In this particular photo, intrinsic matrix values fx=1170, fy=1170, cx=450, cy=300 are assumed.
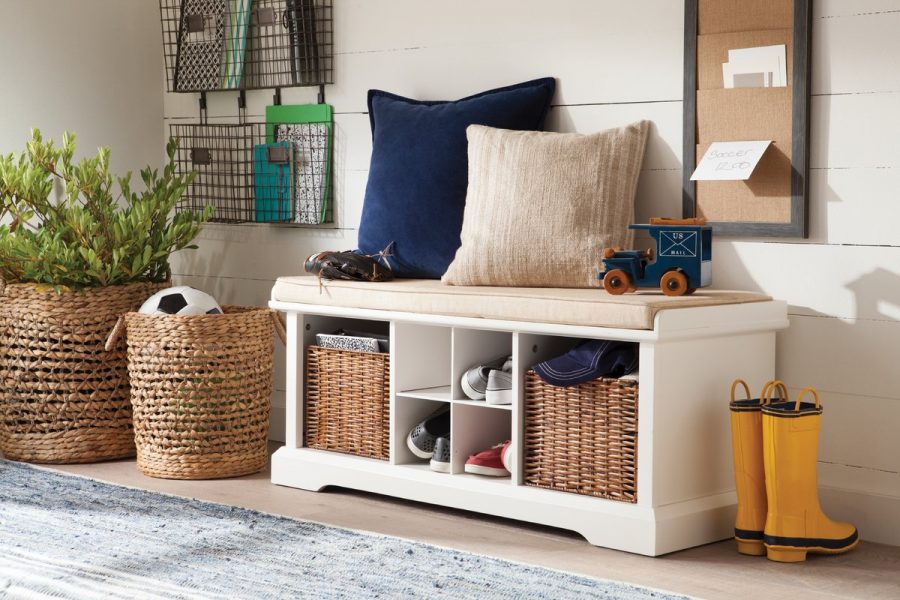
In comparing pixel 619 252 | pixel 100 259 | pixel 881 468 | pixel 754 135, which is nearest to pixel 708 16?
pixel 754 135

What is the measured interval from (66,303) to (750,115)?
75.6 inches

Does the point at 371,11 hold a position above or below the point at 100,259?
above

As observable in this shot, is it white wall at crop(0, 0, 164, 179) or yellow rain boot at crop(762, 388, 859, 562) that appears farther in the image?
white wall at crop(0, 0, 164, 179)

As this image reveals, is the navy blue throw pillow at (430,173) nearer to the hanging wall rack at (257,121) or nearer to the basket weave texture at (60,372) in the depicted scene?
the hanging wall rack at (257,121)

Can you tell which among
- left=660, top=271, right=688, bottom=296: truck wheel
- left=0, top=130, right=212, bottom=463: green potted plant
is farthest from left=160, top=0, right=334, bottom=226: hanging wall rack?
left=660, top=271, right=688, bottom=296: truck wheel

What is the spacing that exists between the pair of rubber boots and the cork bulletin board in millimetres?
466

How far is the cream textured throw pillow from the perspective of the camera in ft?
9.14

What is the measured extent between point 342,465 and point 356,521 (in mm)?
289

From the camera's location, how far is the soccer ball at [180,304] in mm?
3236

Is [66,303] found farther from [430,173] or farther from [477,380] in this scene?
[477,380]

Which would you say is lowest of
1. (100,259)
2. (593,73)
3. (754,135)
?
(100,259)

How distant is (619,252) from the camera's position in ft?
8.59

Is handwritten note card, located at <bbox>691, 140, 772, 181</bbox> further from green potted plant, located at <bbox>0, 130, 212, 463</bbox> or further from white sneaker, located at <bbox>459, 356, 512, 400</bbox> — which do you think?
green potted plant, located at <bbox>0, 130, 212, 463</bbox>

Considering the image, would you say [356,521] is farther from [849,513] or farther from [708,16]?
[708,16]
